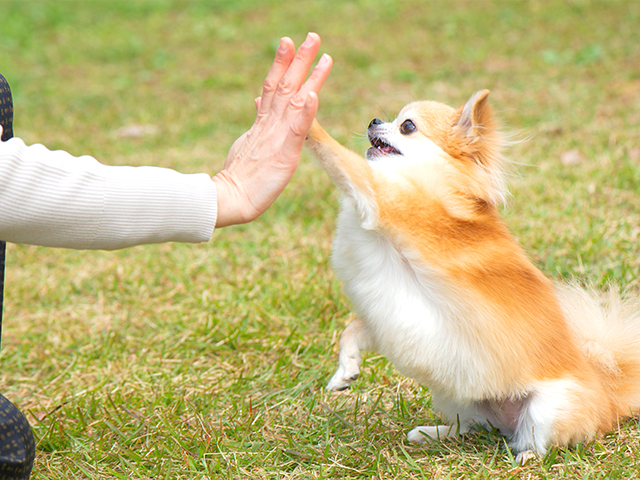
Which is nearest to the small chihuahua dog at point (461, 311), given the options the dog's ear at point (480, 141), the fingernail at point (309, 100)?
the dog's ear at point (480, 141)

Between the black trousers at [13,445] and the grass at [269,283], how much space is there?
42 cm

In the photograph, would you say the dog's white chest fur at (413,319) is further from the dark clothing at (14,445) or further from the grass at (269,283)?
the dark clothing at (14,445)

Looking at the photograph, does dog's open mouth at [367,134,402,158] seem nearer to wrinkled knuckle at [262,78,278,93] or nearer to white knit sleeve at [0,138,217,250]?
wrinkled knuckle at [262,78,278,93]

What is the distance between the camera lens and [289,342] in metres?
2.84

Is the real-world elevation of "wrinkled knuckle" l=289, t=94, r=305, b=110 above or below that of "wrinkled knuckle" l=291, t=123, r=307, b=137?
above

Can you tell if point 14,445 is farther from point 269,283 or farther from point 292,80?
point 269,283

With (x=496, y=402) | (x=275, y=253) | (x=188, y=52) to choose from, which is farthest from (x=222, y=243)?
(x=188, y=52)

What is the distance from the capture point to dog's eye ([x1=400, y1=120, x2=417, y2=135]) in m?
2.31

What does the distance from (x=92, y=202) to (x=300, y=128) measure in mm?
565

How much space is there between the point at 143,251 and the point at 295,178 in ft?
4.25

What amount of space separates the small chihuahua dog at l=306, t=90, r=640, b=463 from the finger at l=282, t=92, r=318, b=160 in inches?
7.3

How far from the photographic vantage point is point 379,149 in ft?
7.45

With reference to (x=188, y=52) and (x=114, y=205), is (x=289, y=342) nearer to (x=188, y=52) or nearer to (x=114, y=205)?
(x=114, y=205)

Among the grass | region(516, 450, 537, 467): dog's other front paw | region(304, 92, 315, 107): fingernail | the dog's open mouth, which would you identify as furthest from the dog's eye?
region(516, 450, 537, 467): dog's other front paw
